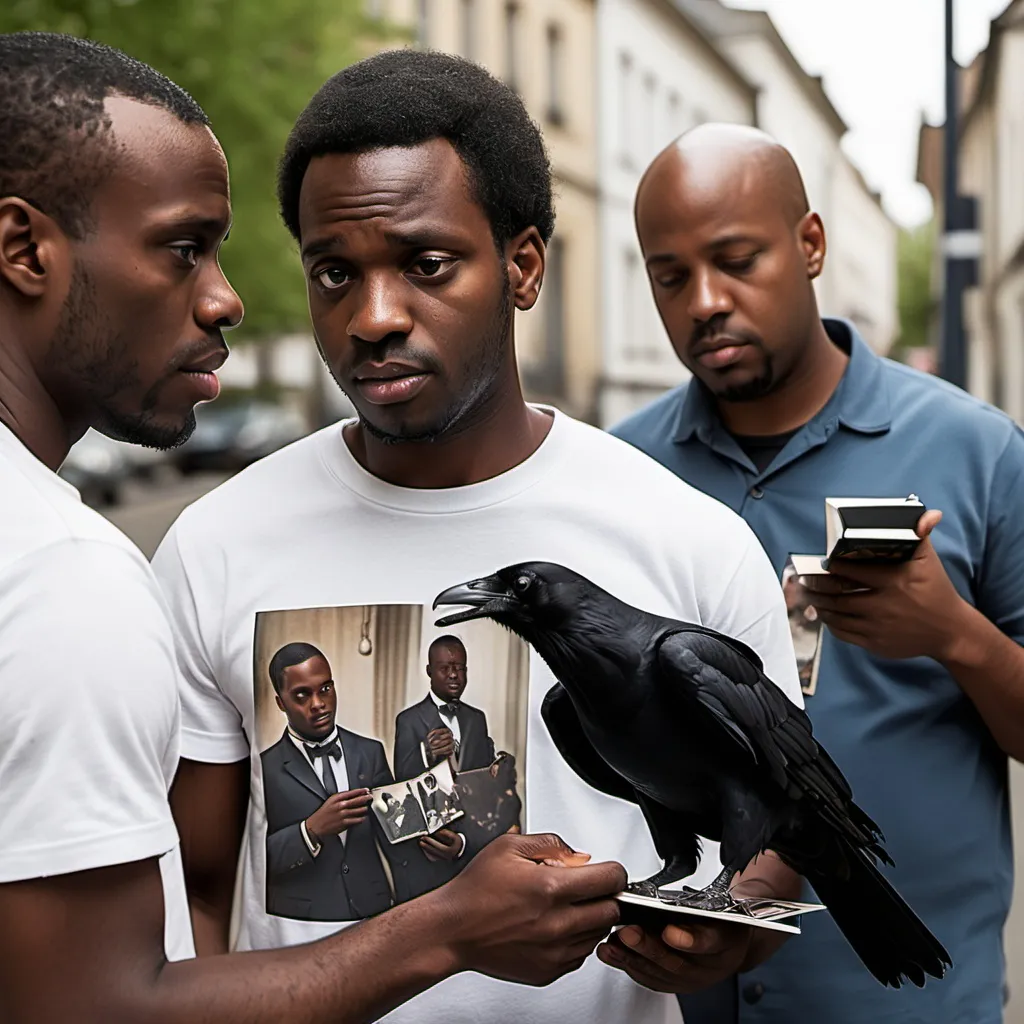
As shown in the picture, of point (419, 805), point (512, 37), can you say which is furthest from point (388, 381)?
point (512, 37)

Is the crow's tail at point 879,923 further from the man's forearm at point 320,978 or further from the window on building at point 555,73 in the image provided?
the window on building at point 555,73

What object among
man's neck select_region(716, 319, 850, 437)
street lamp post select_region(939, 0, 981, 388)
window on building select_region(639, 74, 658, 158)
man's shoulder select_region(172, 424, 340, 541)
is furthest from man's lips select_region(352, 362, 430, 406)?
window on building select_region(639, 74, 658, 158)

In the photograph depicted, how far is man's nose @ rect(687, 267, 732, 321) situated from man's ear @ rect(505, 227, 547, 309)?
2.41ft

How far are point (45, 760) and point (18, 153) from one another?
68cm

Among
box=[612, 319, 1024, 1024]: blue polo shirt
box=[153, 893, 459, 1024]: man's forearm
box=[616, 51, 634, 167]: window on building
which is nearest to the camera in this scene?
box=[153, 893, 459, 1024]: man's forearm

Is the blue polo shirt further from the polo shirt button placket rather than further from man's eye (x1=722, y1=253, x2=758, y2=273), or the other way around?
man's eye (x1=722, y1=253, x2=758, y2=273)

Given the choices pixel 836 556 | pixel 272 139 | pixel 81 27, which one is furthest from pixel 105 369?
pixel 272 139

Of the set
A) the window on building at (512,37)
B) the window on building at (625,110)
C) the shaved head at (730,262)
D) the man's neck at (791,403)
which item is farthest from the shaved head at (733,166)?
the window on building at (512,37)

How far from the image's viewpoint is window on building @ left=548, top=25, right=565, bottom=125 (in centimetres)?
1345

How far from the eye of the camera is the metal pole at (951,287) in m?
6.16

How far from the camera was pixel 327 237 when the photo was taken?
1.96m

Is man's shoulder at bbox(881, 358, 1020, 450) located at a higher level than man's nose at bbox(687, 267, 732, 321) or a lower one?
lower

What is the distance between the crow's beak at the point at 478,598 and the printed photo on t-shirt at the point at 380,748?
94 millimetres

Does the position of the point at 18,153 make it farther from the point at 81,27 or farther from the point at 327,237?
the point at 81,27
